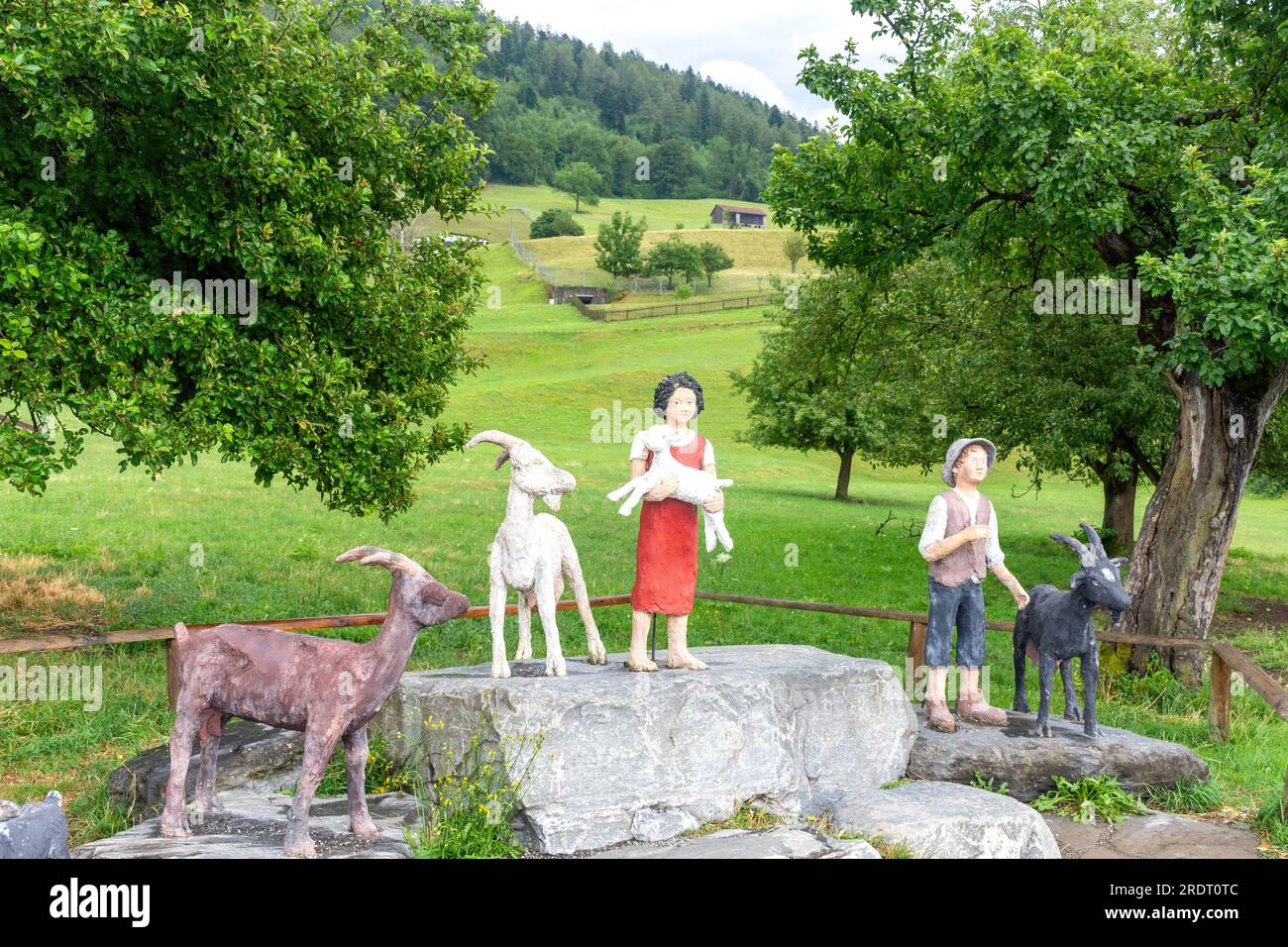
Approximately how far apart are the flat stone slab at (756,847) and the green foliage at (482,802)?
66 cm

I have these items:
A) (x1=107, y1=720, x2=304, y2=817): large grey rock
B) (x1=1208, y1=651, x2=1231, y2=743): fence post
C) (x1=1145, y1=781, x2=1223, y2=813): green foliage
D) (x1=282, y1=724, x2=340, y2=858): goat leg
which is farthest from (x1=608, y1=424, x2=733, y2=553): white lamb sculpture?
(x1=1208, y1=651, x2=1231, y2=743): fence post

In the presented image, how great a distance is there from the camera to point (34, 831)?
19.3 ft

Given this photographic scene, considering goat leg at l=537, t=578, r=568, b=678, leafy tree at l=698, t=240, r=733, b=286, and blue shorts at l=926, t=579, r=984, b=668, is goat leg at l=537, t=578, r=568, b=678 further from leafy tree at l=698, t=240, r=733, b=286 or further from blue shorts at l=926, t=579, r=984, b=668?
leafy tree at l=698, t=240, r=733, b=286

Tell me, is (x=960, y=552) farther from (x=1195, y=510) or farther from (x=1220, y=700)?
(x=1195, y=510)

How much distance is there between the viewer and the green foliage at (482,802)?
654 centimetres

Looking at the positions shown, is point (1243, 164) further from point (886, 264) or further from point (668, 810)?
point (668, 810)

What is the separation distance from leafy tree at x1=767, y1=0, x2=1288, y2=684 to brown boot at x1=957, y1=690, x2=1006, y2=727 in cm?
470

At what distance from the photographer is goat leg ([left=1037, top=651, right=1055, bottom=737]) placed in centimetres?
861

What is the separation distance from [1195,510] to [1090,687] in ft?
20.6

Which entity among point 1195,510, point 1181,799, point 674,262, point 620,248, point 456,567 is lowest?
point 456,567

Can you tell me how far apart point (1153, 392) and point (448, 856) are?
15546 mm

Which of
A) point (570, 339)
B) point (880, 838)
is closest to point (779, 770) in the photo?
point (880, 838)

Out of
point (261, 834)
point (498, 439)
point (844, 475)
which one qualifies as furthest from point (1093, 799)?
point (844, 475)

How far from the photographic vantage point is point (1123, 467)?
65.9 feet
